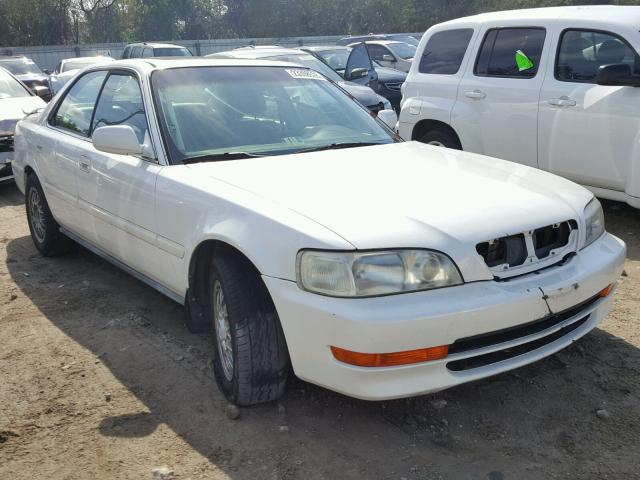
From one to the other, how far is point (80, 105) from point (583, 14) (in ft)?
13.9

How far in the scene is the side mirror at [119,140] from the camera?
3777 millimetres

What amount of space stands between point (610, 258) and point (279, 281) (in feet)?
5.25

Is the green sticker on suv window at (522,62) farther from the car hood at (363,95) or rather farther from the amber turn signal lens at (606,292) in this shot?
the car hood at (363,95)

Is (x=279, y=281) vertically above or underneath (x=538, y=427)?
above

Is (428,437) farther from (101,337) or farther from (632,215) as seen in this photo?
(632,215)

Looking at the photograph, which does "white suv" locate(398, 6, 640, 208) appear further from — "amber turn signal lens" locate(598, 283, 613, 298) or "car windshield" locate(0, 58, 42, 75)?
"car windshield" locate(0, 58, 42, 75)

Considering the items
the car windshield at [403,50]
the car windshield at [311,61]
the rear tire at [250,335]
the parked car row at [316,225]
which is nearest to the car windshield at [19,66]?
the car windshield at [403,50]

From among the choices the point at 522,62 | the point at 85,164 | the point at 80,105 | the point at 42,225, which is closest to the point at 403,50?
the point at 522,62

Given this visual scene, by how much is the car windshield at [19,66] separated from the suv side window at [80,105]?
13.0m

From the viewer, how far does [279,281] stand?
2895 mm

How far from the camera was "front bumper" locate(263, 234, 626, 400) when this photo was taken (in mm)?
2699

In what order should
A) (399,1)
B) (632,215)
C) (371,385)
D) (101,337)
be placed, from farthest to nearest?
(399,1)
(632,215)
(101,337)
(371,385)

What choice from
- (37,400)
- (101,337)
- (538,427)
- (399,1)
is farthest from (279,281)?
(399,1)

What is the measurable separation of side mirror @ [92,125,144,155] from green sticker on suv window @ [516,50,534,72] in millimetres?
3951
